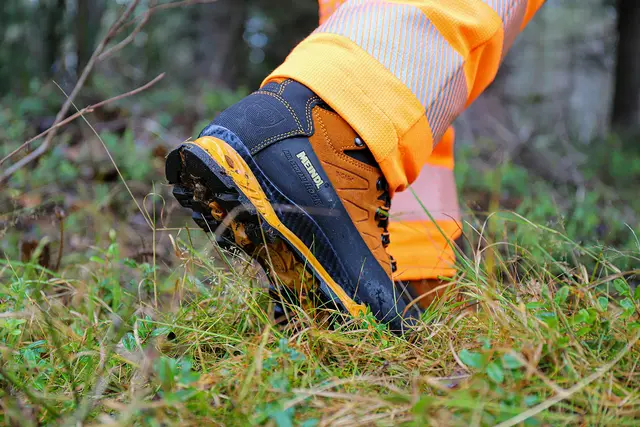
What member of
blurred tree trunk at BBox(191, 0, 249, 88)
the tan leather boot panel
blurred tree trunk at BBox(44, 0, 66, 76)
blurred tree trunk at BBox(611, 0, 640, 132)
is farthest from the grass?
blurred tree trunk at BBox(611, 0, 640, 132)

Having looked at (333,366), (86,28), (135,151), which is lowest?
(135,151)

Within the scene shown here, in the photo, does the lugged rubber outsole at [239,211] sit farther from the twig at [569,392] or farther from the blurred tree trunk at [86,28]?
the blurred tree trunk at [86,28]

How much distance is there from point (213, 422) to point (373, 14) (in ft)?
3.29

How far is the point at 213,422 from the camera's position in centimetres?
73

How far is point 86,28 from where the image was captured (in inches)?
130

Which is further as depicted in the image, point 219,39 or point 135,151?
point 219,39

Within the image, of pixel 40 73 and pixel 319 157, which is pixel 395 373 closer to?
pixel 319 157

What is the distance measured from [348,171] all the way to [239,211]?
28cm

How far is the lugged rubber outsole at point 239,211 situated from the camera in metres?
1.11

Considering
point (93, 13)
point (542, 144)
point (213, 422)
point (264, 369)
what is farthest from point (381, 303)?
point (542, 144)

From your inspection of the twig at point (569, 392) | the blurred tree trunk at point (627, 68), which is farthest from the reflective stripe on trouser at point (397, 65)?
the blurred tree trunk at point (627, 68)

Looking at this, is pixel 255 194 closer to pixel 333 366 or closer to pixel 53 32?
pixel 333 366

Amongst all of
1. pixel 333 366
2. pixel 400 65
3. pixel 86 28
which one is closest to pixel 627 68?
pixel 86 28

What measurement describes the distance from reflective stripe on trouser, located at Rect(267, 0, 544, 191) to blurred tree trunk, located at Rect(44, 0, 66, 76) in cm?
292
